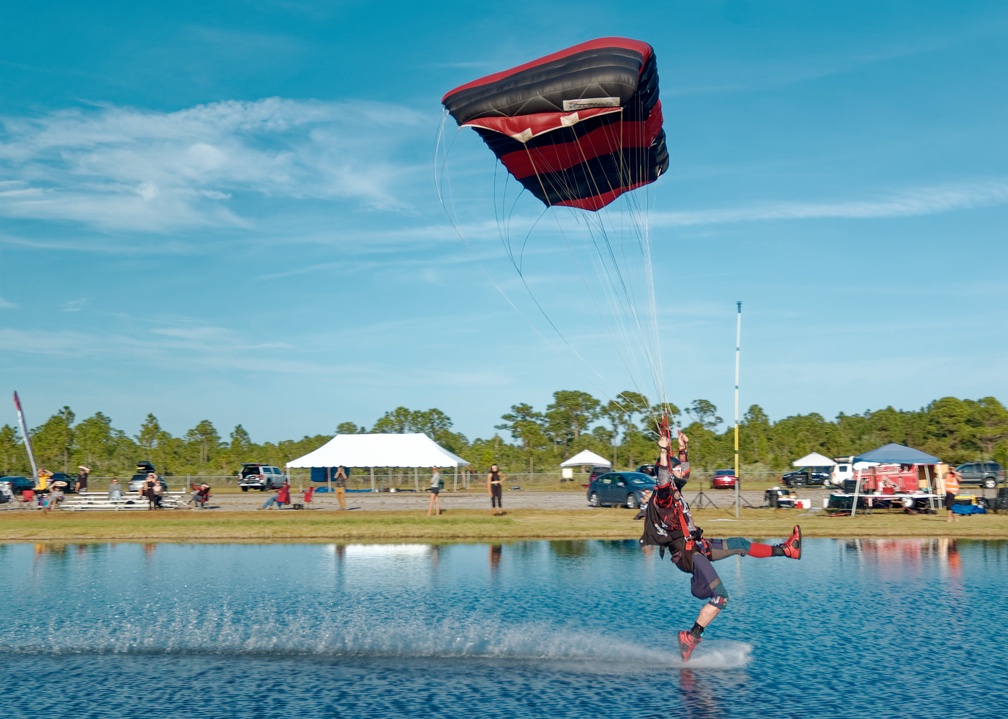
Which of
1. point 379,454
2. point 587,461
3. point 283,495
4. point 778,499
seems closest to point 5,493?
point 283,495

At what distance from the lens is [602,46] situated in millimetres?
16797

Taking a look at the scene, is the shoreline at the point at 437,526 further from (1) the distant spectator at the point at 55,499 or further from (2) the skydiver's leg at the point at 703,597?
(2) the skydiver's leg at the point at 703,597

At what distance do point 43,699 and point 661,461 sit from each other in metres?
8.71

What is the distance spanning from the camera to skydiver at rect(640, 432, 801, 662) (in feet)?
43.7

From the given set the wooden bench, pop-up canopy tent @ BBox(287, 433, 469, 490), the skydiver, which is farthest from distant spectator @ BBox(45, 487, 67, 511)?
the skydiver

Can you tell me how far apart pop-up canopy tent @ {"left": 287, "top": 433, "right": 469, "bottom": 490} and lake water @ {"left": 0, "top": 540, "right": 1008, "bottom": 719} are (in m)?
29.1

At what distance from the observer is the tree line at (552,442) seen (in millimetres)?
85312

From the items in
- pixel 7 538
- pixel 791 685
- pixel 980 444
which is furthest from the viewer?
pixel 980 444

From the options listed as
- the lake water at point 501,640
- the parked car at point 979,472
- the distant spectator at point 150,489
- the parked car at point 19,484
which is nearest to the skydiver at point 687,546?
the lake water at point 501,640

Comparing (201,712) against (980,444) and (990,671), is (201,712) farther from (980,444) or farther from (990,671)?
(980,444)

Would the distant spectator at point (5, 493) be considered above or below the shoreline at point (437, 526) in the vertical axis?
above

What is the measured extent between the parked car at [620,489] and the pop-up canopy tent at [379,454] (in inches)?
457

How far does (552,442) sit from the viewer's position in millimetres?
106188

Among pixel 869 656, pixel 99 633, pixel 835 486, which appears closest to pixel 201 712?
pixel 99 633
